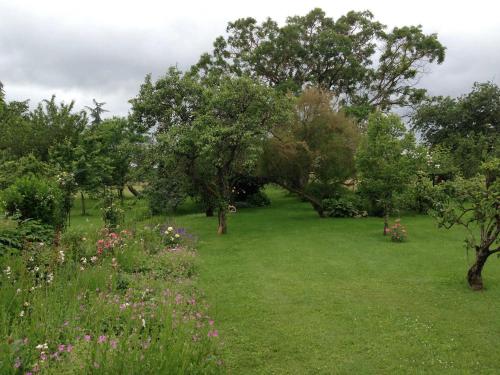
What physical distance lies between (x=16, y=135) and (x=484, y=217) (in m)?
28.6

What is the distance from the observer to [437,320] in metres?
6.98

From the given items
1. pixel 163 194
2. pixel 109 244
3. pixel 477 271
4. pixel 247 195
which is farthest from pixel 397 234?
pixel 247 195

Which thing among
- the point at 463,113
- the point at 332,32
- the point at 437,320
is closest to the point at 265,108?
the point at 437,320

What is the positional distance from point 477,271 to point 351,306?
117 inches

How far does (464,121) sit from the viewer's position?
28.1m

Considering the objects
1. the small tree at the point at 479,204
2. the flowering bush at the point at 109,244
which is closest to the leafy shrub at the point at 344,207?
the small tree at the point at 479,204

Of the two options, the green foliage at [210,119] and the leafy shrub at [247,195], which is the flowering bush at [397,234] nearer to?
the green foliage at [210,119]

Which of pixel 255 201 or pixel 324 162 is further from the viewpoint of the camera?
pixel 255 201

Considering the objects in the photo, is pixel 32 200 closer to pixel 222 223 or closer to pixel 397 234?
→ pixel 222 223

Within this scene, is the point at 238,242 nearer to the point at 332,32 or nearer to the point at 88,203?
the point at 332,32

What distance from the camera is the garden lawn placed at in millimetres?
5617

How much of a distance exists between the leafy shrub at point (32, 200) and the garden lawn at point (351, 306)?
14.9 ft

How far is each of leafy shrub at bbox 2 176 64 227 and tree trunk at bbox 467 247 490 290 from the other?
34.5ft

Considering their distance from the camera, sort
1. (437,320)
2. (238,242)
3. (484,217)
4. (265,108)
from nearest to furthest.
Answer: (437,320) < (484,217) < (238,242) < (265,108)
